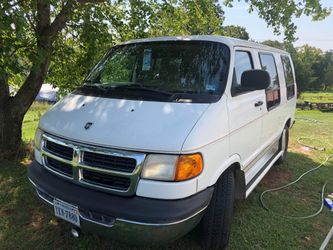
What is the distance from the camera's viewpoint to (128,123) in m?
2.74

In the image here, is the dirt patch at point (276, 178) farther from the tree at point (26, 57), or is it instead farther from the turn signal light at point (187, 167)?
the tree at point (26, 57)

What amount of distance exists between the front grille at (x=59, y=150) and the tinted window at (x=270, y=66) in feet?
Result: 9.81

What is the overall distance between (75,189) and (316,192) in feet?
12.7

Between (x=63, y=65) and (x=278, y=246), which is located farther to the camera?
(x=63, y=65)

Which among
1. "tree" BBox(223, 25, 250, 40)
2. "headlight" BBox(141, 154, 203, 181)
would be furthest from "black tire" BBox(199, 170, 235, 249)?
"tree" BBox(223, 25, 250, 40)

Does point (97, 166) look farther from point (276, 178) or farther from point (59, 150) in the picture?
point (276, 178)

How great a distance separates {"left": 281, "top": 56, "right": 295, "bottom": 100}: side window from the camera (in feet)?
19.7

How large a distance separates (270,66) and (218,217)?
2.93 m

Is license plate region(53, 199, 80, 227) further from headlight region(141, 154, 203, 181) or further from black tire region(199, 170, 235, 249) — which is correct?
black tire region(199, 170, 235, 249)

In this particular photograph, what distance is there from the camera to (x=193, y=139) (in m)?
2.53

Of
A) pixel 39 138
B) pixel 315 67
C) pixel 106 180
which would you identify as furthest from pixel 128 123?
pixel 315 67

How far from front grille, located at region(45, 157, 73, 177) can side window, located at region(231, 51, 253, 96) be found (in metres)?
1.76

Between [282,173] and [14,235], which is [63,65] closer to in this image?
[14,235]

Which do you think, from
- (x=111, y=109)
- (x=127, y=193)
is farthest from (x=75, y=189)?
(x=111, y=109)
